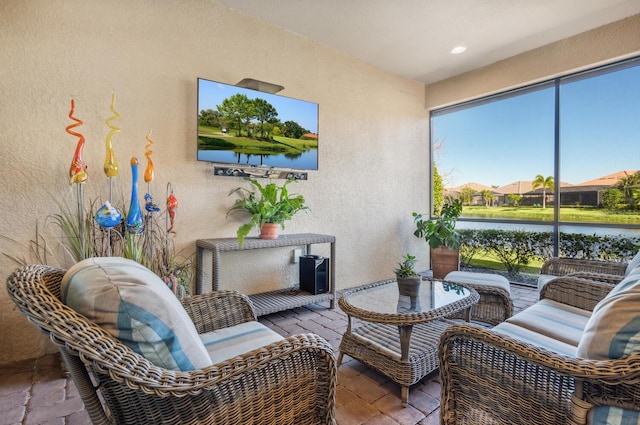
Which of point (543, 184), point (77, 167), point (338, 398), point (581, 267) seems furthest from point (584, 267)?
point (77, 167)

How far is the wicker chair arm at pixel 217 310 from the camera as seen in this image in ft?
5.31

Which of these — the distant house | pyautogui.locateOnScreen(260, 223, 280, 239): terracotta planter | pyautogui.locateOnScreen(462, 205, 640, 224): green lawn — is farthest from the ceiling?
pyautogui.locateOnScreen(260, 223, 280, 239): terracotta planter

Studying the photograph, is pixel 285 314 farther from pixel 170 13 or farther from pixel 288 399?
pixel 170 13

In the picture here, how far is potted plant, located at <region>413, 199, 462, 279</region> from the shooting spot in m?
4.35

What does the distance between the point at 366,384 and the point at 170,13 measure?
10.8 feet

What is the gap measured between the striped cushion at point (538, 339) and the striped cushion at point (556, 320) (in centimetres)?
5

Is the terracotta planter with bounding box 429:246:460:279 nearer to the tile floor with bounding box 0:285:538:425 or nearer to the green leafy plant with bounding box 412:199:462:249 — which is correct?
the green leafy plant with bounding box 412:199:462:249

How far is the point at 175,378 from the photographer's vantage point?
848mm

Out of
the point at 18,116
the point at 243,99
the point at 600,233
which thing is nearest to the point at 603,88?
the point at 600,233

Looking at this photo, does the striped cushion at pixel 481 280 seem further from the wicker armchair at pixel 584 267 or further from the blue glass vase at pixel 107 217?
the blue glass vase at pixel 107 217

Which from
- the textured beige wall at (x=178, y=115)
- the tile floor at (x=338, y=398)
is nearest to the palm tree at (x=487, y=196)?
the textured beige wall at (x=178, y=115)

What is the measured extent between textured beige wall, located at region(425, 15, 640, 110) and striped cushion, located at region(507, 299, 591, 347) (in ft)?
10.1

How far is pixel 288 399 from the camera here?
112 cm

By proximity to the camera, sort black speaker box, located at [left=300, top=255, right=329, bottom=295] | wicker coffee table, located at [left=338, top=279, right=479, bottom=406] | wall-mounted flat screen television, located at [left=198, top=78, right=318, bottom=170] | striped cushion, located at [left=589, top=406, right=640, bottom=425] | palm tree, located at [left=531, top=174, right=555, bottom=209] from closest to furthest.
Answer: striped cushion, located at [left=589, top=406, right=640, bottom=425]
wicker coffee table, located at [left=338, top=279, right=479, bottom=406]
wall-mounted flat screen television, located at [left=198, top=78, right=318, bottom=170]
black speaker box, located at [left=300, top=255, right=329, bottom=295]
palm tree, located at [left=531, top=174, right=555, bottom=209]
